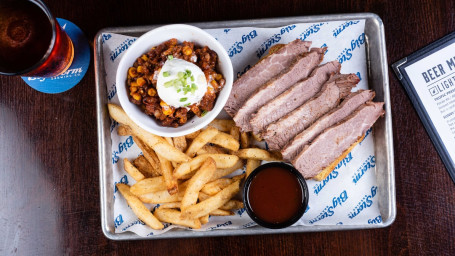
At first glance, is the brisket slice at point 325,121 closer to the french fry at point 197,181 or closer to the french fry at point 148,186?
the french fry at point 197,181

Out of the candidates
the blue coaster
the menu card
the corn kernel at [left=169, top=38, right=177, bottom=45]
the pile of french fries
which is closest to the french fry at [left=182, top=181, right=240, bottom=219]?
the pile of french fries

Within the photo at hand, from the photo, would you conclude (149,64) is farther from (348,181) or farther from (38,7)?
(348,181)

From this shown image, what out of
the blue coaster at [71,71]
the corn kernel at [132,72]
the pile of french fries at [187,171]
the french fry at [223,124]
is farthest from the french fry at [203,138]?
the blue coaster at [71,71]

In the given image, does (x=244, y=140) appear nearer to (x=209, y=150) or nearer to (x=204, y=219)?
(x=209, y=150)

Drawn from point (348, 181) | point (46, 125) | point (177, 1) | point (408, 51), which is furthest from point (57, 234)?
point (408, 51)

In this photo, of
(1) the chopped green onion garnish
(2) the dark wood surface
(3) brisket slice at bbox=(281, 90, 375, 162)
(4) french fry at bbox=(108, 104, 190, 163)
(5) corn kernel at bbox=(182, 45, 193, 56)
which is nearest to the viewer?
(1) the chopped green onion garnish

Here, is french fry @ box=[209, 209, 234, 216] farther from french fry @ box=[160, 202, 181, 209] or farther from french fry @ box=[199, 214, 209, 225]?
french fry @ box=[160, 202, 181, 209]

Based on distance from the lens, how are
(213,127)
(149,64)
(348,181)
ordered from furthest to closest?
(348,181) < (213,127) < (149,64)
